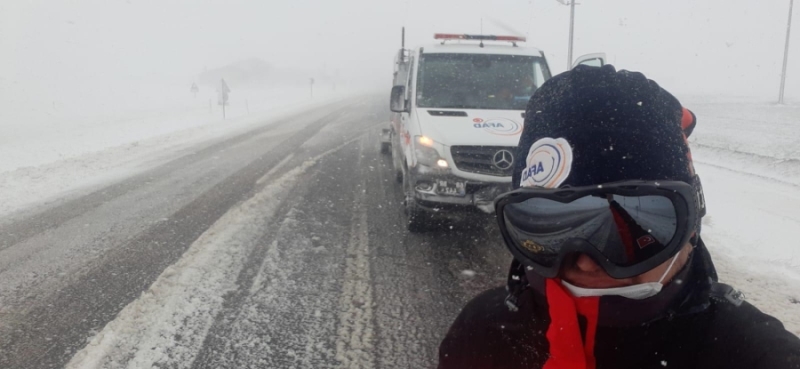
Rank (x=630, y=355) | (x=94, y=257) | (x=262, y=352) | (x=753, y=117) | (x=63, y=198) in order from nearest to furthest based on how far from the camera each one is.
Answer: (x=630, y=355) < (x=262, y=352) < (x=94, y=257) < (x=63, y=198) < (x=753, y=117)

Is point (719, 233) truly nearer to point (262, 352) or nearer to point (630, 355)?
point (262, 352)

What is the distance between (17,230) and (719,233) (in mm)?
8223

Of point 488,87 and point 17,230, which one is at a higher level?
point 488,87

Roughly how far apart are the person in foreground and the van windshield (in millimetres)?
5246

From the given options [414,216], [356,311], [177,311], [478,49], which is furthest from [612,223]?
[478,49]

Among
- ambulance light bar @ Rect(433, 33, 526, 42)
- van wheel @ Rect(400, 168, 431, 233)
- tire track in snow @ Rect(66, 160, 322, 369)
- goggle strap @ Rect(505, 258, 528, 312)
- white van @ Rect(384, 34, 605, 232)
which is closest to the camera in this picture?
Answer: goggle strap @ Rect(505, 258, 528, 312)

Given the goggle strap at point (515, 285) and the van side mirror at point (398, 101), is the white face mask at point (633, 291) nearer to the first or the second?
the goggle strap at point (515, 285)

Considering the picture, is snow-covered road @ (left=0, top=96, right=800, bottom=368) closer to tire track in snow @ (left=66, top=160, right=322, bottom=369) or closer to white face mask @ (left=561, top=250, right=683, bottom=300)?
tire track in snow @ (left=66, top=160, right=322, bottom=369)

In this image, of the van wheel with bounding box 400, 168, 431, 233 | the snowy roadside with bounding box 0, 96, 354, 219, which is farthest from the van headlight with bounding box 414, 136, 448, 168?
the snowy roadside with bounding box 0, 96, 354, 219

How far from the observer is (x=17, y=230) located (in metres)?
6.29

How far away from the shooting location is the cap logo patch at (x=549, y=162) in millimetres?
1245

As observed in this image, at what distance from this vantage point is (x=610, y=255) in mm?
1269

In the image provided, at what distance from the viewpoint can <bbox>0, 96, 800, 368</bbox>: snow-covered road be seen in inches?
137

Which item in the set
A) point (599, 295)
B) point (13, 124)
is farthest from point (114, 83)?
point (599, 295)
